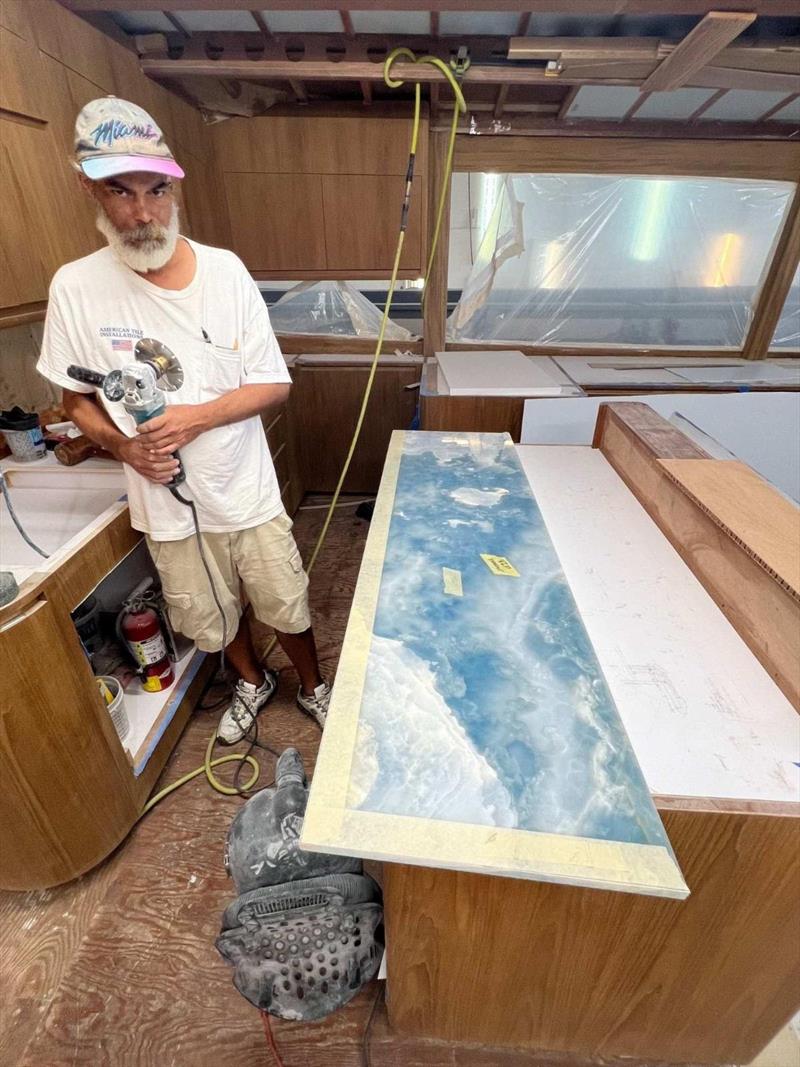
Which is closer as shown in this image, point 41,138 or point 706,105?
point 41,138

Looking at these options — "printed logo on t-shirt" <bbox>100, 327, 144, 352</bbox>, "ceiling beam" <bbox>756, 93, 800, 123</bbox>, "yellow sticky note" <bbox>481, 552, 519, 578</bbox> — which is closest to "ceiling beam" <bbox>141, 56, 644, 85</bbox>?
"ceiling beam" <bbox>756, 93, 800, 123</bbox>

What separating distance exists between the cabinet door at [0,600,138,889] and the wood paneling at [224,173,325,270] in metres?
2.25

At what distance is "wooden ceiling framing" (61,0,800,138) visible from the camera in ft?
4.91

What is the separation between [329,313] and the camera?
9.98ft

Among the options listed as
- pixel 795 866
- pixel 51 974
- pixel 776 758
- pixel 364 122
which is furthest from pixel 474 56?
pixel 51 974

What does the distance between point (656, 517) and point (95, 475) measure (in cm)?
162

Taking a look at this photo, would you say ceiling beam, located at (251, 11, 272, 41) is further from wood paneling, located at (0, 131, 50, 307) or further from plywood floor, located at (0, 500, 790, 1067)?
plywood floor, located at (0, 500, 790, 1067)

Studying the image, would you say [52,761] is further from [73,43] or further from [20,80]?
[73,43]

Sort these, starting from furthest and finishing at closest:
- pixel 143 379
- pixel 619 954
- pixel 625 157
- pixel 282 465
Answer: pixel 282 465
pixel 625 157
pixel 143 379
pixel 619 954

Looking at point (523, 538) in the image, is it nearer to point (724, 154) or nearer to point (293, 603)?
point (293, 603)

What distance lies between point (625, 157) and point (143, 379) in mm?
2724

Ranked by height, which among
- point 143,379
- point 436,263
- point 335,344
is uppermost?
point 436,263

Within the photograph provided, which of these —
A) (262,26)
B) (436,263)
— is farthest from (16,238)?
(436,263)

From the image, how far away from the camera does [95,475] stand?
1576 millimetres
